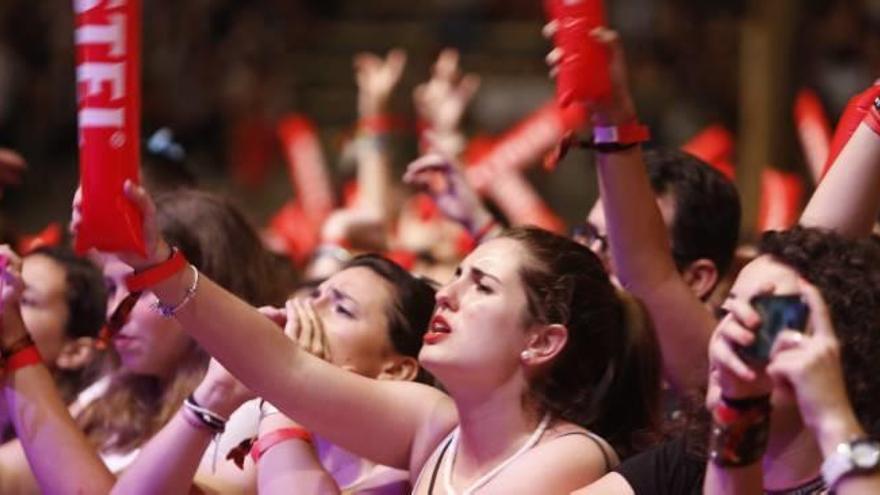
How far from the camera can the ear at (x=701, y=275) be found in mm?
3195

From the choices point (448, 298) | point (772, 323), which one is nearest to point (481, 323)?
point (448, 298)

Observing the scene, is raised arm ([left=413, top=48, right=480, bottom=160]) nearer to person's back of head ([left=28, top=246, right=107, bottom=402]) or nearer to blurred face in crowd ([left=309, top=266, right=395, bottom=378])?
person's back of head ([left=28, top=246, right=107, bottom=402])

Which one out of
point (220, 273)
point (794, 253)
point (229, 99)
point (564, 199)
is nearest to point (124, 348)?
point (220, 273)

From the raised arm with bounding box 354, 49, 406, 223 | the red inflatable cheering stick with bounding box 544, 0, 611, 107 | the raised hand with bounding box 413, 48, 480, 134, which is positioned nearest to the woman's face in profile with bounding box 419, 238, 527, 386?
the red inflatable cheering stick with bounding box 544, 0, 611, 107

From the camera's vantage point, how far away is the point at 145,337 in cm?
311

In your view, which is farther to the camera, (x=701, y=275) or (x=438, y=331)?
(x=701, y=275)

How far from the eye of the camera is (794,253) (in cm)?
227

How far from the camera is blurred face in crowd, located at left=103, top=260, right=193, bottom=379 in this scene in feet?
10.2

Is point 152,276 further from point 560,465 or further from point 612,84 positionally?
point 612,84

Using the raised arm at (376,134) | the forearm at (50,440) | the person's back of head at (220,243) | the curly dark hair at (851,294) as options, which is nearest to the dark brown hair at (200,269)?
the person's back of head at (220,243)

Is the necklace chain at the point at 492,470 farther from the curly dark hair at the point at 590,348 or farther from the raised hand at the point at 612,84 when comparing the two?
the raised hand at the point at 612,84

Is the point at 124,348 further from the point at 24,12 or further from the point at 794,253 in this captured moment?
the point at 24,12

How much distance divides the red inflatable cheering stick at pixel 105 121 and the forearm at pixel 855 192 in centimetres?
89

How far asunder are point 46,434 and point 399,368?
0.52 m
